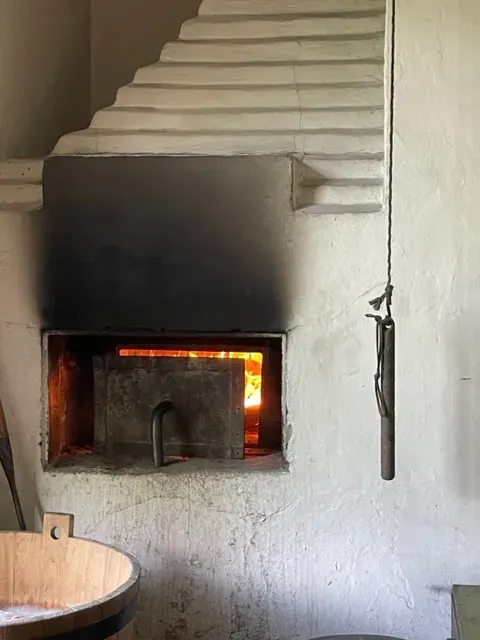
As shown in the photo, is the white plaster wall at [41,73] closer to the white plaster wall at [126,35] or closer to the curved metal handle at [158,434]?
the white plaster wall at [126,35]

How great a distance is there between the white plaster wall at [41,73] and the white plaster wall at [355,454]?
0.35 metres

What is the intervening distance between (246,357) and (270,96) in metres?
0.72

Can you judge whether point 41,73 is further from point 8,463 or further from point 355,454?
point 355,454

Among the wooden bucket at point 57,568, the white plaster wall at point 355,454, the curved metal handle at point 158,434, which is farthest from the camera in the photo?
the curved metal handle at point 158,434

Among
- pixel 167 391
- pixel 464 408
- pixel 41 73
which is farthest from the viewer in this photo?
pixel 41 73

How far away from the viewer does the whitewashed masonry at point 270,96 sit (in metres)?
2.22

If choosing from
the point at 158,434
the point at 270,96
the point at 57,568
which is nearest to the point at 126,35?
the point at 270,96

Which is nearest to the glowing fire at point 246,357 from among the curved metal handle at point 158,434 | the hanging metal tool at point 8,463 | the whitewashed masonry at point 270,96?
the curved metal handle at point 158,434

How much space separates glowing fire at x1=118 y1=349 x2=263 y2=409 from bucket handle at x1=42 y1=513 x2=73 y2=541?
0.56 metres

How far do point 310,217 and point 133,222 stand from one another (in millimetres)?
453

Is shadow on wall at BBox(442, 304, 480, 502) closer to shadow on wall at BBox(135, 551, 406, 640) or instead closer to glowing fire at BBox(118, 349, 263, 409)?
shadow on wall at BBox(135, 551, 406, 640)

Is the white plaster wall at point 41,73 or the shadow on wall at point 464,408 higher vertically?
the white plaster wall at point 41,73

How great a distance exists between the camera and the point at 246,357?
8.18ft

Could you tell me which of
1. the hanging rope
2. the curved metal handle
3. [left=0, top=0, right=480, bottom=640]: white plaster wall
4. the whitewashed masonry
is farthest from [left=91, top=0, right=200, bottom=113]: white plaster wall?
the hanging rope
